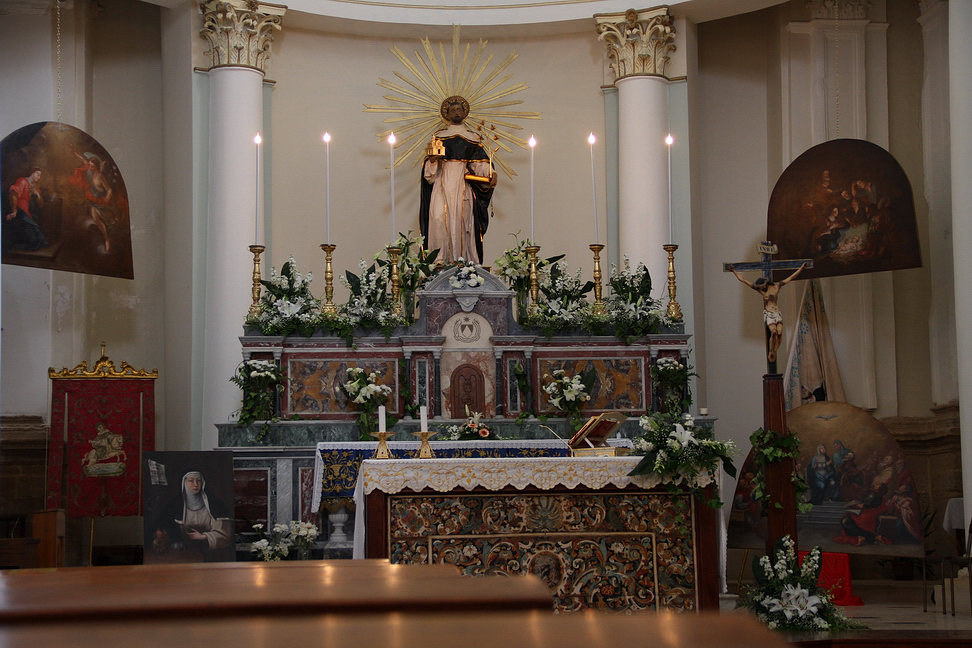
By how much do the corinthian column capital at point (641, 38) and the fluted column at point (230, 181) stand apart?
399 cm

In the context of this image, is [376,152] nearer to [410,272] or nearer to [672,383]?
[410,272]

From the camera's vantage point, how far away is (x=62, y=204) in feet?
36.0

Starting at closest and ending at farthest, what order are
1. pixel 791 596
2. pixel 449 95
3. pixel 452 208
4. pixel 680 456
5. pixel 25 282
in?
pixel 680 456, pixel 791 596, pixel 452 208, pixel 25 282, pixel 449 95

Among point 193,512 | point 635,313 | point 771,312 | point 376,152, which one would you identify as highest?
point 376,152

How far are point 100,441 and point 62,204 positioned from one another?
2649mm

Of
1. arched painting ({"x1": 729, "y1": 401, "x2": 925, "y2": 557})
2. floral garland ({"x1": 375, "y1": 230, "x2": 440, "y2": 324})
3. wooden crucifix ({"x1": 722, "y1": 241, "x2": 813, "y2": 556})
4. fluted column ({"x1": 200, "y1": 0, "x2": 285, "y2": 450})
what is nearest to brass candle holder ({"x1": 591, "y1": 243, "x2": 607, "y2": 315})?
floral garland ({"x1": 375, "y1": 230, "x2": 440, "y2": 324})

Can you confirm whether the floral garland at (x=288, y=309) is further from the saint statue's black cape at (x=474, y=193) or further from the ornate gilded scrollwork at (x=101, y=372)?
the saint statue's black cape at (x=474, y=193)

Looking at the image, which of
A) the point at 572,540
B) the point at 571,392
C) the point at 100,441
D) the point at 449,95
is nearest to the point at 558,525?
the point at 572,540

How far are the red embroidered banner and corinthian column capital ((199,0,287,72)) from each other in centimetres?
401

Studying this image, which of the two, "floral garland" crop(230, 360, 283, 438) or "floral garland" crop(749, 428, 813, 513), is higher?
"floral garland" crop(230, 360, 283, 438)

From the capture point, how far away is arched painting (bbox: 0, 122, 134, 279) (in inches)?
419

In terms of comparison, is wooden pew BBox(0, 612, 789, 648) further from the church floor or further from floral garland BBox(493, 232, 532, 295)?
floral garland BBox(493, 232, 532, 295)

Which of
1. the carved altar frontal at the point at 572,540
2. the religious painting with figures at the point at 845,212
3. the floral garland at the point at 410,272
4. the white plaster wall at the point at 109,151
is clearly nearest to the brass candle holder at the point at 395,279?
the floral garland at the point at 410,272

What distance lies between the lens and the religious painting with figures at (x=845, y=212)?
11375 mm
